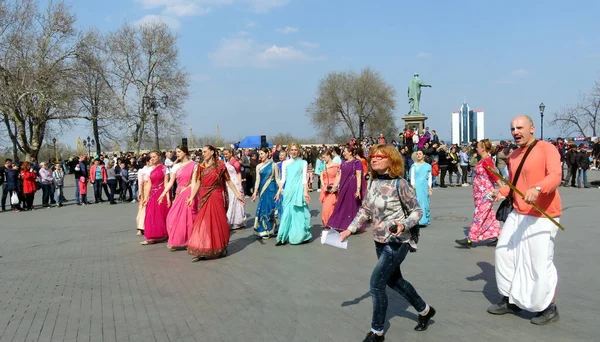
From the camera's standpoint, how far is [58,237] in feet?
35.3

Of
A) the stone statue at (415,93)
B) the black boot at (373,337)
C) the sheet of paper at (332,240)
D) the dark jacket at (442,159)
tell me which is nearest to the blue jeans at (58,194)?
the dark jacket at (442,159)

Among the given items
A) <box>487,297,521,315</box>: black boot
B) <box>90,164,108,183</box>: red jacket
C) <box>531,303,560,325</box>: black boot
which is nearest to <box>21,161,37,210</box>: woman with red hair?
<box>90,164,108,183</box>: red jacket

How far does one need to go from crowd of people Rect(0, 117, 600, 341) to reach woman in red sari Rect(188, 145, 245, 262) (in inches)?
0.6

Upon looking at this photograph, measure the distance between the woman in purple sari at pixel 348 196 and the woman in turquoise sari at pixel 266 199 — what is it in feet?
3.74

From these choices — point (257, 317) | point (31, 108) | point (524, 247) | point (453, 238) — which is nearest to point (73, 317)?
point (257, 317)

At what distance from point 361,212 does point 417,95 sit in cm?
3306

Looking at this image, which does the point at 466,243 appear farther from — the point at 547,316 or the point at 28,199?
the point at 28,199

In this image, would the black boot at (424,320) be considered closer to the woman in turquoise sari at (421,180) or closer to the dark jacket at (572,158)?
the woman in turquoise sari at (421,180)

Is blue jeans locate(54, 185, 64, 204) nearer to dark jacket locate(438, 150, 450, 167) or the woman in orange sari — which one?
the woman in orange sari

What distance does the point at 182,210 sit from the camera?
860cm

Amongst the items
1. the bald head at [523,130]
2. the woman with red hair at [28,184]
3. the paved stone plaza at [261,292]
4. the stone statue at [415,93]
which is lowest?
the paved stone plaza at [261,292]

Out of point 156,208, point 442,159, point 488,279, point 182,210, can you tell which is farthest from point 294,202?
point 442,159

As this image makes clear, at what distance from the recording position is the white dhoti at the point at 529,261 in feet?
14.2

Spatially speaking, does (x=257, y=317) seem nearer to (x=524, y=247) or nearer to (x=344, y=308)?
(x=344, y=308)
